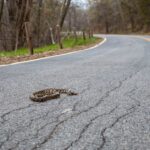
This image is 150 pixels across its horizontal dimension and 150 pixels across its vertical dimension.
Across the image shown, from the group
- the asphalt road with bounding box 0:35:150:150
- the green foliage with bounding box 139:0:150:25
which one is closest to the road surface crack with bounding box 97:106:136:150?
the asphalt road with bounding box 0:35:150:150

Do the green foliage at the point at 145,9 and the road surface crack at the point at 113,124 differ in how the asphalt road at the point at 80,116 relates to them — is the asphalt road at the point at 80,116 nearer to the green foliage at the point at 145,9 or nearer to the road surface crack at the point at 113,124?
the road surface crack at the point at 113,124

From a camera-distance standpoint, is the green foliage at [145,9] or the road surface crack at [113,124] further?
the green foliage at [145,9]

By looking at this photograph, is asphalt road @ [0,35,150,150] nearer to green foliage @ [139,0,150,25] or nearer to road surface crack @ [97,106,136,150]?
road surface crack @ [97,106,136,150]

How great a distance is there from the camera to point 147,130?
3115 millimetres

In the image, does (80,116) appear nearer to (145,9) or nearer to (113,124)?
(113,124)

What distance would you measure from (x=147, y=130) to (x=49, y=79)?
3.44 meters

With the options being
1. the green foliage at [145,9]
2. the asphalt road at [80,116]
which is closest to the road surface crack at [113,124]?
the asphalt road at [80,116]

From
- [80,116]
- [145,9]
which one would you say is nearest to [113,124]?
[80,116]

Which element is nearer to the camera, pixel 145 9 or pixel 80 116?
pixel 80 116

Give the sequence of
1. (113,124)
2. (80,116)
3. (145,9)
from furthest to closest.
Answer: (145,9) < (80,116) < (113,124)

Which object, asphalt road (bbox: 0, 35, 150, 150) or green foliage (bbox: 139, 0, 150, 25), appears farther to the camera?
green foliage (bbox: 139, 0, 150, 25)

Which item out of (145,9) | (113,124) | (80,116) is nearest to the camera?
(113,124)

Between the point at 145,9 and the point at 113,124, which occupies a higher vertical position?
the point at 145,9

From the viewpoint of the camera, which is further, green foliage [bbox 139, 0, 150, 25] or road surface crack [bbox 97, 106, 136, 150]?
green foliage [bbox 139, 0, 150, 25]
